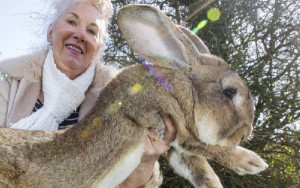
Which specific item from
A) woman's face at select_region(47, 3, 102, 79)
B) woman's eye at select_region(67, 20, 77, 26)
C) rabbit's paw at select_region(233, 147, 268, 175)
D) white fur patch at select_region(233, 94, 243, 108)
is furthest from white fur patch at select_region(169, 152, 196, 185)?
woman's eye at select_region(67, 20, 77, 26)

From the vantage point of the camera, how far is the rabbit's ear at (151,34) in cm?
303

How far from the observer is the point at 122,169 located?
2744 millimetres

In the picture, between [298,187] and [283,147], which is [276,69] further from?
[298,187]

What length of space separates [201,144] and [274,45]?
4258 mm

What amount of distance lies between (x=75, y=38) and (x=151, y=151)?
1439 millimetres

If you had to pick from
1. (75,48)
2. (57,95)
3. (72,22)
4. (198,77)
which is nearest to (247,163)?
(198,77)

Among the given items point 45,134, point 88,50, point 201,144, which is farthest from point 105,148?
point 88,50

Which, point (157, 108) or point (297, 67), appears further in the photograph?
point (297, 67)

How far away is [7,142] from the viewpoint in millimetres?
2793

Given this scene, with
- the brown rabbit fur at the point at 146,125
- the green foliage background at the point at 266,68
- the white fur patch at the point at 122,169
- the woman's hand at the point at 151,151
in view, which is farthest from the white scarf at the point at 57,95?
the green foliage background at the point at 266,68

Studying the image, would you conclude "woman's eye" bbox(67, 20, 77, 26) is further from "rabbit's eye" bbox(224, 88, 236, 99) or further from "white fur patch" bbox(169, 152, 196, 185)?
"rabbit's eye" bbox(224, 88, 236, 99)

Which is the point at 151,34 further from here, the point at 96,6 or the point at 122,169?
the point at 96,6

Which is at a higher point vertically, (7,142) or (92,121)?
(92,121)

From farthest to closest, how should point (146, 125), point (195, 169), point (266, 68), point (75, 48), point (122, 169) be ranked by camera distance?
point (266, 68) → point (75, 48) → point (195, 169) → point (146, 125) → point (122, 169)
